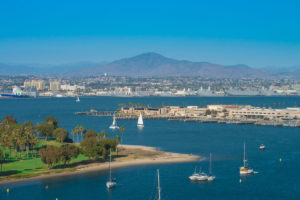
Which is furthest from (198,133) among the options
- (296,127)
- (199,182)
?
(199,182)

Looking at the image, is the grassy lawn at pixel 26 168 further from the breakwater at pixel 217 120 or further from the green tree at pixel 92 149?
the breakwater at pixel 217 120

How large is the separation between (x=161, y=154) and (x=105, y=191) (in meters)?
13.1

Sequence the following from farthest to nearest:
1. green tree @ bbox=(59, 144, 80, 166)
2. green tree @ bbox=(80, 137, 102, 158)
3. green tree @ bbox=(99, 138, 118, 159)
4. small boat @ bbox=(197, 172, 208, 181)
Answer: green tree @ bbox=(99, 138, 118, 159), green tree @ bbox=(80, 137, 102, 158), green tree @ bbox=(59, 144, 80, 166), small boat @ bbox=(197, 172, 208, 181)

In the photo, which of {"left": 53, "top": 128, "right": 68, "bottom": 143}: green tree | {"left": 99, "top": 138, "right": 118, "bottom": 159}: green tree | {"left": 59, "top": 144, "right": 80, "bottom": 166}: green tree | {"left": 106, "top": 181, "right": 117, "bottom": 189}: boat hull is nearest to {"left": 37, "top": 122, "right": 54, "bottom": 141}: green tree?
{"left": 53, "top": 128, "right": 68, "bottom": 143}: green tree

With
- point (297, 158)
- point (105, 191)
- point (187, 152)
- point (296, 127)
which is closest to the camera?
point (105, 191)

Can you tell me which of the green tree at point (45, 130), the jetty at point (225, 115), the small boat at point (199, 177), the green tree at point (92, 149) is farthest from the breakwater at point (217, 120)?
the small boat at point (199, 177)

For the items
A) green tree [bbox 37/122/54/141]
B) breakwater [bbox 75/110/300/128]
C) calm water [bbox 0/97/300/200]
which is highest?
green tree [bbox 37/122/54/141]

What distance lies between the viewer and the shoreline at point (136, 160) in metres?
35.9

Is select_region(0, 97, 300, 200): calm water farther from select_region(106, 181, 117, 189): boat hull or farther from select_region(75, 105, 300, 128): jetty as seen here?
select_region(75, 105, 300, 128): jetty

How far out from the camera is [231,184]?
33.7 m

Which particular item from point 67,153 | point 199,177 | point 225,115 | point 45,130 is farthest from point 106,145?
point 225,115

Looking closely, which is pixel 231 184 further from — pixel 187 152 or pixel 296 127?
pixel 296 127

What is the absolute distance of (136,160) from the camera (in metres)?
41.7

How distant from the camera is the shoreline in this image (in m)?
35.9
